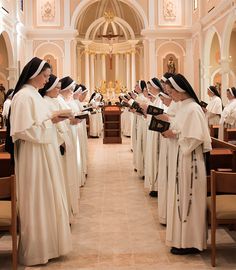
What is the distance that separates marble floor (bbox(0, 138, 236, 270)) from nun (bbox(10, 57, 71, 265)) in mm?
266

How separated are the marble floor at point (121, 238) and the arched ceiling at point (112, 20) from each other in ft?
61.3

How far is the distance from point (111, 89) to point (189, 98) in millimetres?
23193

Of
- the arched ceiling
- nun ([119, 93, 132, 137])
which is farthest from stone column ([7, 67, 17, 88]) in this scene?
the arched ceiling

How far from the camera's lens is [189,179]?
5668mm

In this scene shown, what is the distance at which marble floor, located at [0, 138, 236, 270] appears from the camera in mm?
5613

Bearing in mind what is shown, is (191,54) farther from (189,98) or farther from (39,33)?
(189,98)

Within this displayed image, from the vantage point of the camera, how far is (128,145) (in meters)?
18.5

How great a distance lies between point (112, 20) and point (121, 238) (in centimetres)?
2263

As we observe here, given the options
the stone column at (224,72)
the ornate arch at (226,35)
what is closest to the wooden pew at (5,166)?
the ornate arch at (226,35)

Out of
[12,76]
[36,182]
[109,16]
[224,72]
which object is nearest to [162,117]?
[36,182]

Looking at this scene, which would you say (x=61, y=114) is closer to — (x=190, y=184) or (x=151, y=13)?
(x=190, y=184)

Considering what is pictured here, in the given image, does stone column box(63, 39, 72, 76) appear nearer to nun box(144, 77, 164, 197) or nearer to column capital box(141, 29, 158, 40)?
column capital box(141, 29, 158, 40)

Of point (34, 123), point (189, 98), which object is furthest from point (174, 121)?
point (34, 123)

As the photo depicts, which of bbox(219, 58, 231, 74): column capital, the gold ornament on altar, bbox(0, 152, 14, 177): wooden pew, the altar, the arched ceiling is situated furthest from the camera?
the altar
